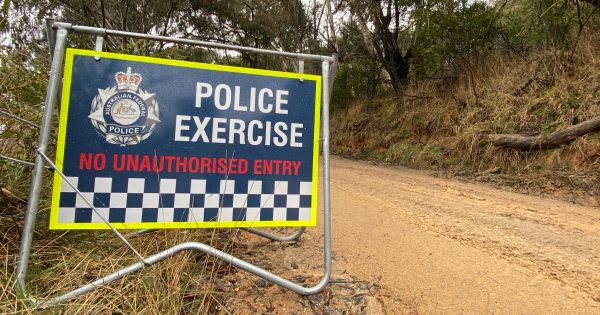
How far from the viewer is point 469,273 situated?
2.33 metres

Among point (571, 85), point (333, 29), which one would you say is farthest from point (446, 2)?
point (333, 29)

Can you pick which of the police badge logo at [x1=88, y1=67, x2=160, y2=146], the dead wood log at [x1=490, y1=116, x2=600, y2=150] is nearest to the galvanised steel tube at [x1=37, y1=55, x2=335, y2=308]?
the police badge logo at [x1=88, y1=67, x2=160, y2=146]

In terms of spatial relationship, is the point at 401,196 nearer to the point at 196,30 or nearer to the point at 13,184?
the point at 13,184

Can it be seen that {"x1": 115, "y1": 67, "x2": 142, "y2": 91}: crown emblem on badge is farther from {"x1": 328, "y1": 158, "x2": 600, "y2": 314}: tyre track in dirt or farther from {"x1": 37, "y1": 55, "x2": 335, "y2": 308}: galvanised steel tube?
{"x1": 328, "y1": 158, "x2": 600, "y2": 314}: tyre track in dirt

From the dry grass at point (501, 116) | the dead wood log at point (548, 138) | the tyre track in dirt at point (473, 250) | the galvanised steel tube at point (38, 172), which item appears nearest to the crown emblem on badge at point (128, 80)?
the galvanised steel tube at point (38, 172)

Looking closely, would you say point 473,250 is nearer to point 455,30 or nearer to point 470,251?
point 470,251

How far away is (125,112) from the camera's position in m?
1.84

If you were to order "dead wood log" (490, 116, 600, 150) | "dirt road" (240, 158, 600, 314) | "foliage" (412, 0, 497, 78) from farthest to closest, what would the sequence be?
"foliage" (412, 0, 497, 78) < "dead wood log" (490, 116, 600, 150) < "dirt road" (240, 158, 600, 314)

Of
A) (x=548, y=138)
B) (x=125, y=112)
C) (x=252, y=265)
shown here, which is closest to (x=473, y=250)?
(x=252, y=265)

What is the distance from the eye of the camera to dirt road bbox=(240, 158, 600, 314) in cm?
203

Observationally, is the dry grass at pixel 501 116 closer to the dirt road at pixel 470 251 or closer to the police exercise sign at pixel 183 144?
the dirt road at pixel 470 251

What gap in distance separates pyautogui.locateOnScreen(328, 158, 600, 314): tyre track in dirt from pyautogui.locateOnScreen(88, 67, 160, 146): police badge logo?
1.43 meters

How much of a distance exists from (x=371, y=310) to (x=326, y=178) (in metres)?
0.70

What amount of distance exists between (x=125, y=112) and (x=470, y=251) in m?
2.40
